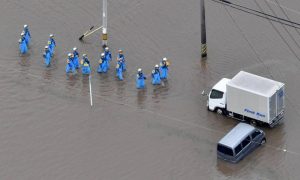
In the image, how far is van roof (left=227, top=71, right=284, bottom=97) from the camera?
3416cm

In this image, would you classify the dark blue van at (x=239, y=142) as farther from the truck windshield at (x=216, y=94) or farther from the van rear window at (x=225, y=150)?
the truck windshield at (x=216, y=94)

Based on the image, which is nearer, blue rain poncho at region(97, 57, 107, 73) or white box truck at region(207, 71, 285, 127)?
white box truck at region(207, 71, 285, 127)

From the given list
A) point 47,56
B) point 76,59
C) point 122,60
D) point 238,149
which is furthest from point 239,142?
point 47,56

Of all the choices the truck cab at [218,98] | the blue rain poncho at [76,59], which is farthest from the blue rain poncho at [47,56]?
the truck cab at [218,98]

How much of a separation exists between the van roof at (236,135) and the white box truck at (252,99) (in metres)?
1.28

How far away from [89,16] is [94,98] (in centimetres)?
860

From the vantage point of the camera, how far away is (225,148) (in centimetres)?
3253

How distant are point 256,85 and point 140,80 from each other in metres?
6.36

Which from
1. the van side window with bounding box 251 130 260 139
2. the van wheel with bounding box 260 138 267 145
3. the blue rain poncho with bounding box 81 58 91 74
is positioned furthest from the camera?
the blue rain poncho with bounding box 81 58 91 74

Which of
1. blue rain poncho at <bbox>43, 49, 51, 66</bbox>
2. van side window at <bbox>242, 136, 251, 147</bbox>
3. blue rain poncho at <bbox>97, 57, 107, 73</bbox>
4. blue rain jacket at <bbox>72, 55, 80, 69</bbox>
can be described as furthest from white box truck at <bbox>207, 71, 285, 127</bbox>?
blue rain poncho at <bbox>43, 49, 51, 66</bbox>

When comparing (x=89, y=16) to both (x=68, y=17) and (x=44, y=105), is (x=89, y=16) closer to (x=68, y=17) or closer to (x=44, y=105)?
(x=68, y=17)

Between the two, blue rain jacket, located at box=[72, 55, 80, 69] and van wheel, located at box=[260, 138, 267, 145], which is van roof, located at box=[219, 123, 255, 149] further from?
blue rain jacket, located at box=[72, 55, 80, 69]

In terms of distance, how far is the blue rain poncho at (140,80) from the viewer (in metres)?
37.5

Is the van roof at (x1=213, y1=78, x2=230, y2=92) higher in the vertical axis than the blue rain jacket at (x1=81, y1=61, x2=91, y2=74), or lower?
lower
